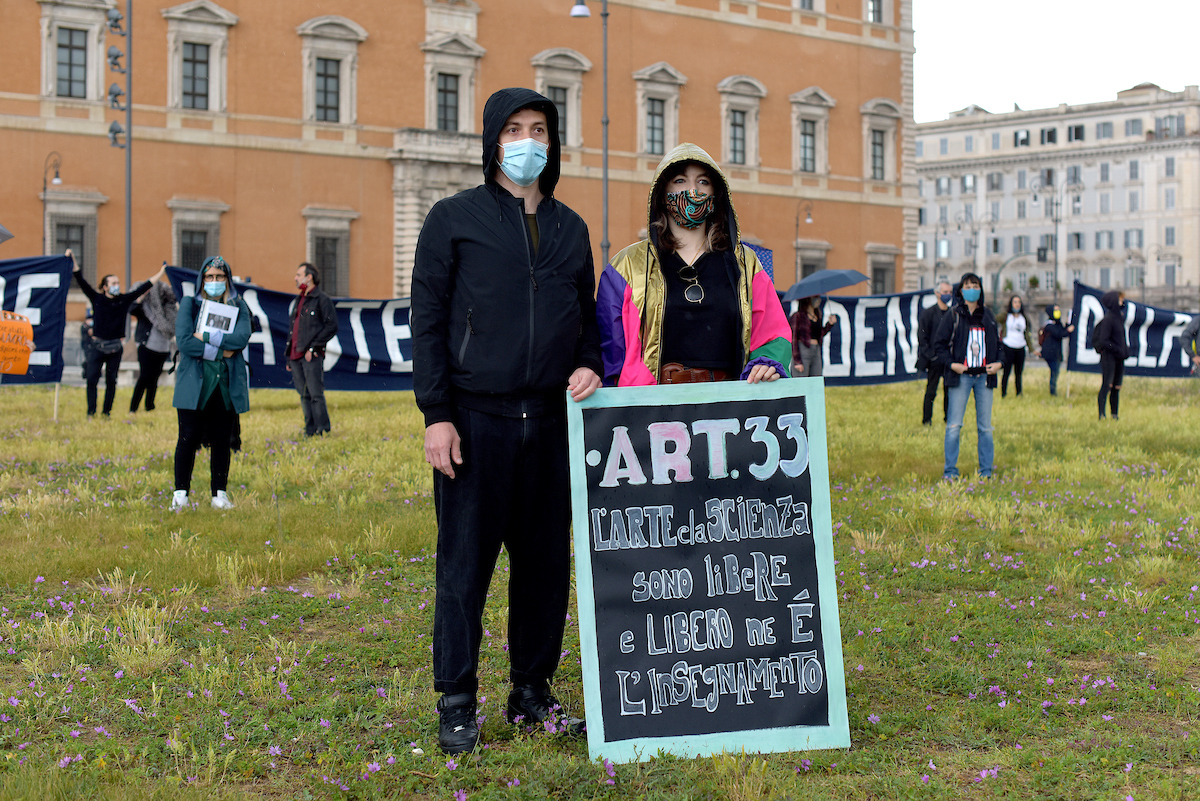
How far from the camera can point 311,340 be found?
1321 cm

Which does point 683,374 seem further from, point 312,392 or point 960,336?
point 312,392

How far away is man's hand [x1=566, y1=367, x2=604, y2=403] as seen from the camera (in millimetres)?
3828

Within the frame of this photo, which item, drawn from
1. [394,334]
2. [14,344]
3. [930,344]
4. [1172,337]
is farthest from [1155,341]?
[14,344]

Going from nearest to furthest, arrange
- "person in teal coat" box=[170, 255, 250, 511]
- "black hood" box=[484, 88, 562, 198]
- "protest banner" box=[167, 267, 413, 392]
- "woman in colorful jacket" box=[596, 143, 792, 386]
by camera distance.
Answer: "black hood" box=[484, 88, 562, 198], "woman in colorful jacket" box=[596, 143, 792, 386], "person in teal coat" box=[170, 255, 250, 511], "protest banner" box=[167, 267, 413, 392]

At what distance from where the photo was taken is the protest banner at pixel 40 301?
13.3 metres

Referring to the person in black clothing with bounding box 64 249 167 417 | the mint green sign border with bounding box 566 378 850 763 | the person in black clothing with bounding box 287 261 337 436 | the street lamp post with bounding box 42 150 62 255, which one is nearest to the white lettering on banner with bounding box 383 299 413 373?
the person in black clothing with bounding box 64 249 167 417

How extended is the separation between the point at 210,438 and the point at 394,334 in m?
8.98

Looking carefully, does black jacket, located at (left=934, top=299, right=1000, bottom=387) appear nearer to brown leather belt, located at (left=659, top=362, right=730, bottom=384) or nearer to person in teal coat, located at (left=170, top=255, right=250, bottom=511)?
person in teal coat, located at (left=170, top=255, right=250, bottom=511)

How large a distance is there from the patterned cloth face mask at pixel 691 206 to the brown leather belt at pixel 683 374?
1.70 ft

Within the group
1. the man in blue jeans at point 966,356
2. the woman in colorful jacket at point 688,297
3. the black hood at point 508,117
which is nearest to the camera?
the black hood at point 508,117

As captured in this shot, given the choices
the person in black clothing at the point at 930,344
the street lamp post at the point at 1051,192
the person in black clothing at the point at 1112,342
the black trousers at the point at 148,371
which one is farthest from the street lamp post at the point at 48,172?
the street lamp post at the point at 1051,192

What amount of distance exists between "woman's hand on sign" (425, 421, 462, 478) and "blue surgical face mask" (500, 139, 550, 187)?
867 millimetres

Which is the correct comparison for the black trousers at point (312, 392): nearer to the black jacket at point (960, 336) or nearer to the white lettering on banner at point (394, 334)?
the white lettering on banner at point (394, 334)

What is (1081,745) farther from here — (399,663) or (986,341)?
(986,341)
